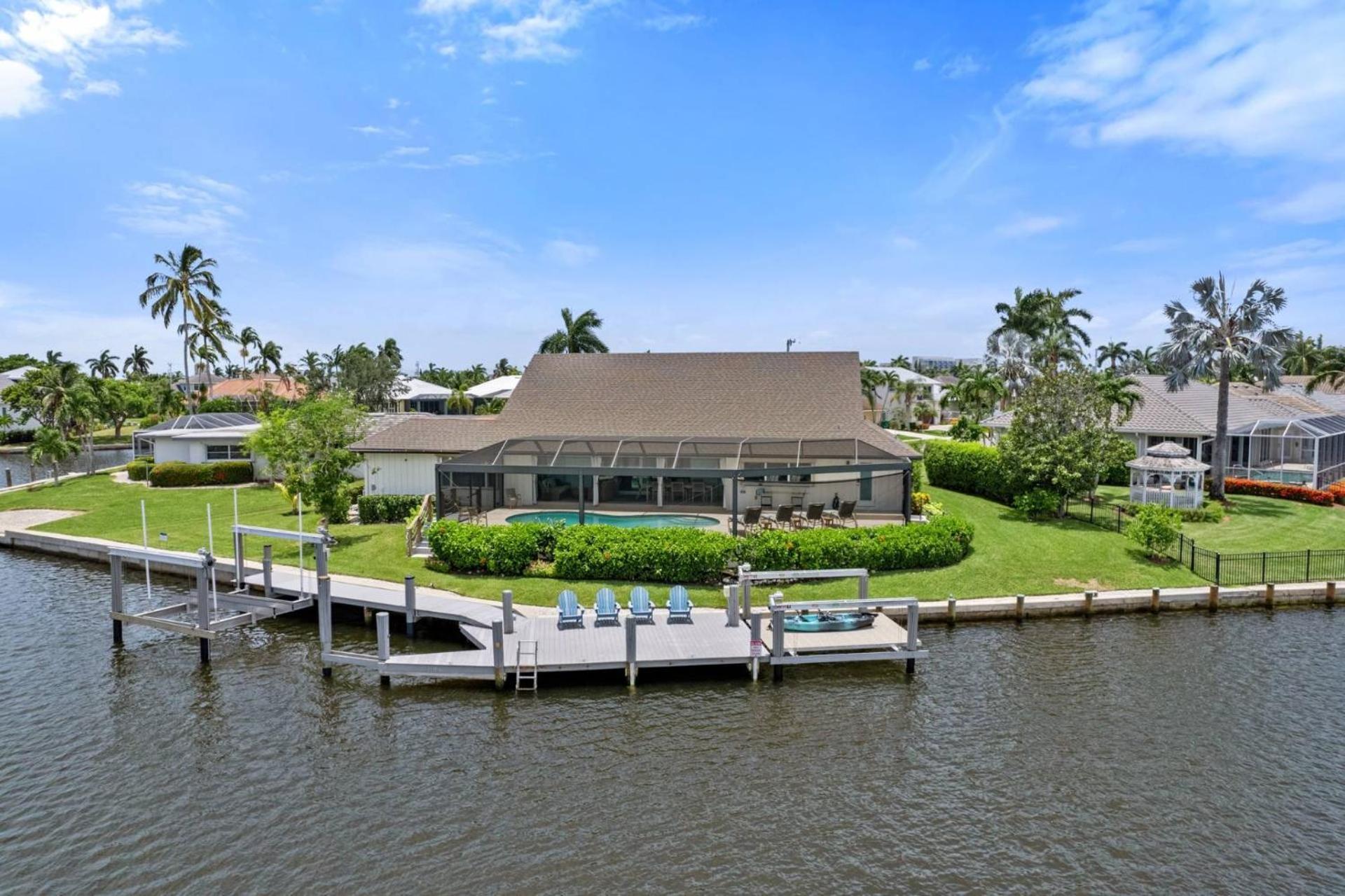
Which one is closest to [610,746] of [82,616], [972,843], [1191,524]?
[972,843]

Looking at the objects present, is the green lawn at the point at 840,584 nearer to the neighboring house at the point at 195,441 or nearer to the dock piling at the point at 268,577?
the dock piling at the point at 268,577

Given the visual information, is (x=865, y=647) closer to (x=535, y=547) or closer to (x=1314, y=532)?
(x=535, y=547)

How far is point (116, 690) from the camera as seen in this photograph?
52.3ft

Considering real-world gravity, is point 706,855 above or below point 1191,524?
below

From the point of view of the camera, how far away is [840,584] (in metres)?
21.2

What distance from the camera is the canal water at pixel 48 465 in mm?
48125

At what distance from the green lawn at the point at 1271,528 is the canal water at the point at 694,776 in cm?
838

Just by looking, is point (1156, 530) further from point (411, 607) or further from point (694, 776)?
point (411, 607)

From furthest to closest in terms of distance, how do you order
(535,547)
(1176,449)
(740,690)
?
(1176,449) < (535,547) < (740,690)

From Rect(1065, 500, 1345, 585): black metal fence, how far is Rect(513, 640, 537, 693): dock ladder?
18.4 metres

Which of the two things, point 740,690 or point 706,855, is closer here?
point 706,855

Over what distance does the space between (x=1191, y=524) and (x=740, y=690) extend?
22115mm

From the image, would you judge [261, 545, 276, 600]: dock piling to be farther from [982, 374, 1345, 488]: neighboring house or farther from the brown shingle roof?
[982, 374, 1345, 488]: neighboring house

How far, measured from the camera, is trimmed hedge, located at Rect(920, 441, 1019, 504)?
31.8 metres
